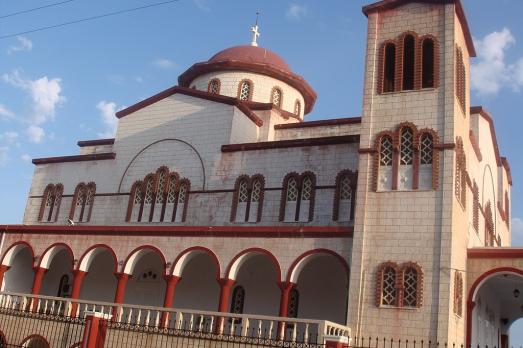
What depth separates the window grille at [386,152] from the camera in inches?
607

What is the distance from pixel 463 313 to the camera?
48.3 feet

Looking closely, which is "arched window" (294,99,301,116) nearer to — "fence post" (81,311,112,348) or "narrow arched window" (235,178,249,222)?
"narrow arched window" (235,178,249,222)

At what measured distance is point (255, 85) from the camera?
2566 cm

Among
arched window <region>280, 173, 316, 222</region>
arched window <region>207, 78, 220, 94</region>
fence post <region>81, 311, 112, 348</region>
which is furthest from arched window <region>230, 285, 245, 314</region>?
arched window <region>207, 78, 220, 94</region>

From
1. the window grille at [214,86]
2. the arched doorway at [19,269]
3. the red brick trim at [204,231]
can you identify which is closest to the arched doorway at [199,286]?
the red brick trim at [204,231]

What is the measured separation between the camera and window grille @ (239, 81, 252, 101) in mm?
25391

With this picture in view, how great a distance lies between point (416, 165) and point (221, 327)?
6236 millimetres

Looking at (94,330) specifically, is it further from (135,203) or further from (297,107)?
(297,107)

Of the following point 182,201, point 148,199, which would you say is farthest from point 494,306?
point 148,199

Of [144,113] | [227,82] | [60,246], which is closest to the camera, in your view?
[60,246]

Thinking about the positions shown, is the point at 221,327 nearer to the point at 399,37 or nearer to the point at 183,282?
the point at 183,282

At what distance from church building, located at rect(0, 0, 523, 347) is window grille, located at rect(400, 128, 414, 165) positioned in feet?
0.12

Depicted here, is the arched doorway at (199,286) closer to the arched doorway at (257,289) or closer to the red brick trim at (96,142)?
the arched doorway at (257,289)

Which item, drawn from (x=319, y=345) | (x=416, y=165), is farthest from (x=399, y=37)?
(x=319, y=345)
